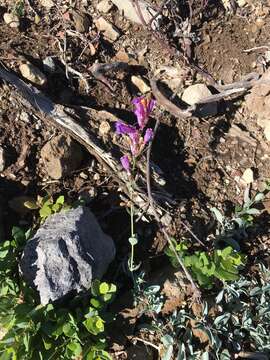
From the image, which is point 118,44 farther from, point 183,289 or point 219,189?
point 183,289

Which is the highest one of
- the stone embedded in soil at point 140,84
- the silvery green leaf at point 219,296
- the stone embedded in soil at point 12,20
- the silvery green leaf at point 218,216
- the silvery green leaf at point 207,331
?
the stone embedded in soil at point 12,20

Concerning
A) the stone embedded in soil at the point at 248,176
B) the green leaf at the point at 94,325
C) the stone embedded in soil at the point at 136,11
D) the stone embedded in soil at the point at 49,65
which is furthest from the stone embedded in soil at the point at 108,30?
the green leaf at the point at 94,325

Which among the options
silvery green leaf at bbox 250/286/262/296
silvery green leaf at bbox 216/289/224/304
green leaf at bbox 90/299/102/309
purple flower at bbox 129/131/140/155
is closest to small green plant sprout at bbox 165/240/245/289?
silvery green leaf at bbox 216/289/224/304

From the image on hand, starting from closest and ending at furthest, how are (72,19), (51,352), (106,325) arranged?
(51,352), (106,325), (72,19)

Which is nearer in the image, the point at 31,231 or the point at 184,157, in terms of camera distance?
the point at 31,231

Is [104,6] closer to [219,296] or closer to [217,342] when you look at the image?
[219,296]

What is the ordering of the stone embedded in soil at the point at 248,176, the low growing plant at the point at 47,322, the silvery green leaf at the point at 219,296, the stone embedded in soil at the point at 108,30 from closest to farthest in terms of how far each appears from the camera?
the low growing plant at the point at 47,322, the silvery green leaf at the point at 219,296, the stone embedded in soil at the point at 248,176, the stone embedded in soil at the point at 108,30

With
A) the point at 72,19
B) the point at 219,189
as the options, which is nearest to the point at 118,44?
the point at 72,19

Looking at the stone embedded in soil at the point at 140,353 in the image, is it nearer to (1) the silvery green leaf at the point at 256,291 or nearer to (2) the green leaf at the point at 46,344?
(2) the green leaf at the point at 46,344
